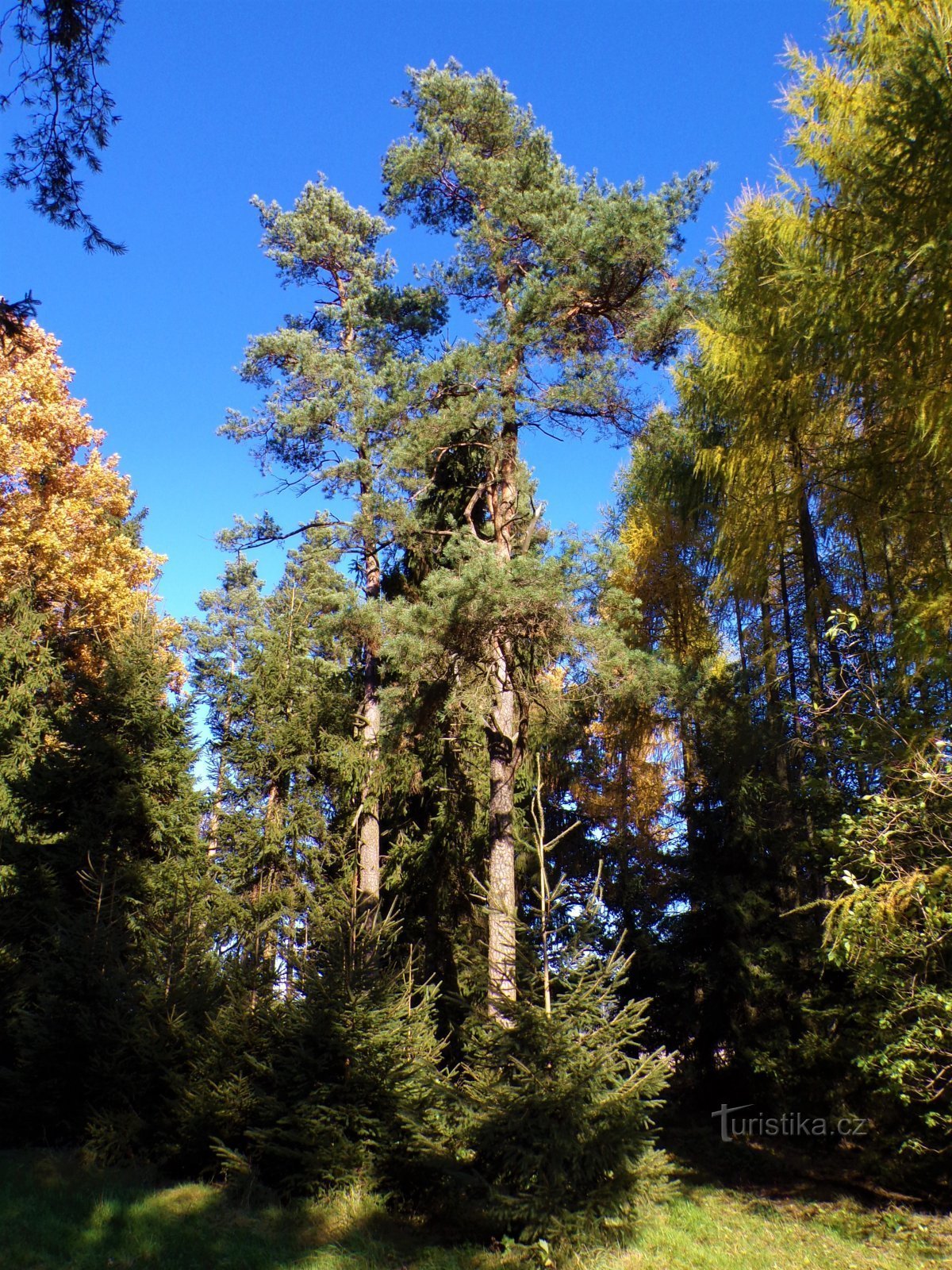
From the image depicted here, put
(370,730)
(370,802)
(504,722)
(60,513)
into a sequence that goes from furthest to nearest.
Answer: (60,513) → (370,730) → (370,802) → (504,722)

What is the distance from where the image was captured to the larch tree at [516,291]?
11391mm

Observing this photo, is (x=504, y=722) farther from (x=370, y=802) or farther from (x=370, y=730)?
(x=370, y=730)

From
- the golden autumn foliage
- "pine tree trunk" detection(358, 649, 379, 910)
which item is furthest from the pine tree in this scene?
the golden autumn foliage

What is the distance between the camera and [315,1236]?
22.4ft

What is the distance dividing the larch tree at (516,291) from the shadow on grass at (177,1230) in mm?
4344

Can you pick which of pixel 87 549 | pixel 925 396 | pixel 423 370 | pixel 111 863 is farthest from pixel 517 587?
pixel 87 549

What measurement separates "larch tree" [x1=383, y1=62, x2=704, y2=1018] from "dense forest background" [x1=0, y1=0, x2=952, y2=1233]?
0.08 m

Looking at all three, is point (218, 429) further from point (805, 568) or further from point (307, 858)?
point (805, 568)

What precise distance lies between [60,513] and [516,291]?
1138 cm

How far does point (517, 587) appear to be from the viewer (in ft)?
33.5

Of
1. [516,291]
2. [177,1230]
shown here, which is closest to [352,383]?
[516,291]

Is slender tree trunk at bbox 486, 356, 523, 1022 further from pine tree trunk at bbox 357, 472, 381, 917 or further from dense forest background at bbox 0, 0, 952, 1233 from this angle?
pine tree trunk at bbox 357, 472, 381, 917

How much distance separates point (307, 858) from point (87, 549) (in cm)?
884

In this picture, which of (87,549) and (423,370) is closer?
(423,370)
